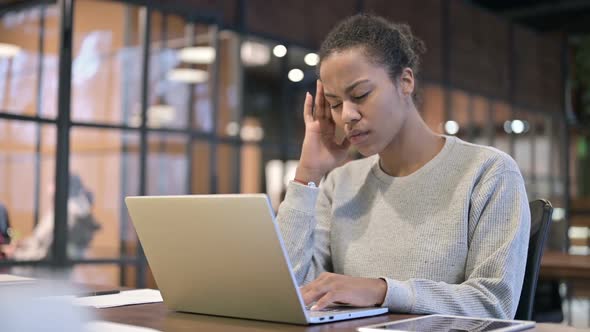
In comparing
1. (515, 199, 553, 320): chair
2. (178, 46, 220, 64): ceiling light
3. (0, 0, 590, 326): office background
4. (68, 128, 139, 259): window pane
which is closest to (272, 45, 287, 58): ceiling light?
(0, 0, 590, 326): office background

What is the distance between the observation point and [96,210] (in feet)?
16.2

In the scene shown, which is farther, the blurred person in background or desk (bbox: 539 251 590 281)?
the blurred person in background

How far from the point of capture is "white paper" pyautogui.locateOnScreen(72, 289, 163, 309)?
1.46 meters

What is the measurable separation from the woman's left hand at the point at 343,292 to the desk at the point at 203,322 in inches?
1.8

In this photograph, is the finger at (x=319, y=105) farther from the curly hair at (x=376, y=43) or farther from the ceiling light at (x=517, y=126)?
the ceiling light at (x=517, y=126)

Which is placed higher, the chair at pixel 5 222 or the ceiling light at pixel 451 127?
the ceiling light at pixel 451 127

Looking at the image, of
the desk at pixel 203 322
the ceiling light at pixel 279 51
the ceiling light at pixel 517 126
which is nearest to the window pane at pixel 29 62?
the ceiling light at pixel 279 51

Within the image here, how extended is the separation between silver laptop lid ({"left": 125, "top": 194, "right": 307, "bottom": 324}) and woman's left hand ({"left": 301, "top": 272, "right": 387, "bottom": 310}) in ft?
0.42

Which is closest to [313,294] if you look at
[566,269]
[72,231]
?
[566,269]

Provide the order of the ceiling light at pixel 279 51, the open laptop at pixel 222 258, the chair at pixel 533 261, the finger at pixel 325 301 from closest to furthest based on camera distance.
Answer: the open laptop at pixel 222 258, the finger at pixel 325 301, the chair at pixel 533 261, the ceiling light at pixel 279 51

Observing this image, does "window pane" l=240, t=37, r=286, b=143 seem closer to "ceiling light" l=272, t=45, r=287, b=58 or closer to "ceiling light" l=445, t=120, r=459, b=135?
"ceiling light" l=272, t=45, r=287, b=58

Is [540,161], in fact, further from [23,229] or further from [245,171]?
[23,229]

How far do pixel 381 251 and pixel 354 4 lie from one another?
5.78 metres

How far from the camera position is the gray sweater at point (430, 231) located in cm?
147
